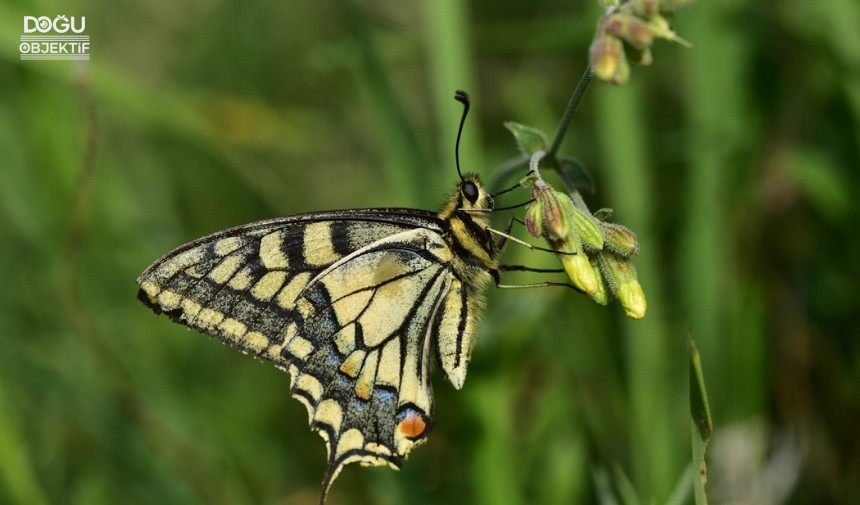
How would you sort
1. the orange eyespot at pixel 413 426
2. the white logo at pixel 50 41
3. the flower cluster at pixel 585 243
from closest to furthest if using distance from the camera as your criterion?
the flower cluster at pixel 585 243 → the orange eyespot at pixel 413 426 → the white logo at pixel 50 41

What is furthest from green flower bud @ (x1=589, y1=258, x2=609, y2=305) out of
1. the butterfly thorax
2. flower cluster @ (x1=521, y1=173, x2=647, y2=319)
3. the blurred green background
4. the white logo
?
the white logo

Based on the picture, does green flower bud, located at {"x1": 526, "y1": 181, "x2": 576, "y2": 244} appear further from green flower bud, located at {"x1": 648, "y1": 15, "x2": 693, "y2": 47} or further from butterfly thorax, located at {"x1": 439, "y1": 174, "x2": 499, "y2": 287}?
green flower bud, located at {"x1": 648, "y1": 15, "x2": 693, "y2": 47}

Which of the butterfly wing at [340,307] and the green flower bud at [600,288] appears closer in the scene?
the green flower bud at [600,288]

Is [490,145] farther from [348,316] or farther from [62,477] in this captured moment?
[62,477]

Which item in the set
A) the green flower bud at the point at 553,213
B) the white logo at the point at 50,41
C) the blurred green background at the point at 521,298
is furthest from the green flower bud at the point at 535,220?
the white logo at the point at 50,41

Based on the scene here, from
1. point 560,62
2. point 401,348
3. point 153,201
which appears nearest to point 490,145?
point 560,62

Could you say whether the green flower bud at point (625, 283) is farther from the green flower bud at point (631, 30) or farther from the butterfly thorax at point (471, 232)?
the green flower bud at point (631, 30)

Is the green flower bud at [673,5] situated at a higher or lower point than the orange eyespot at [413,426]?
higher

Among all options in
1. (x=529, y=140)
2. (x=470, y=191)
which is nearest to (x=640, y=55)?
(x=529, y=140)
